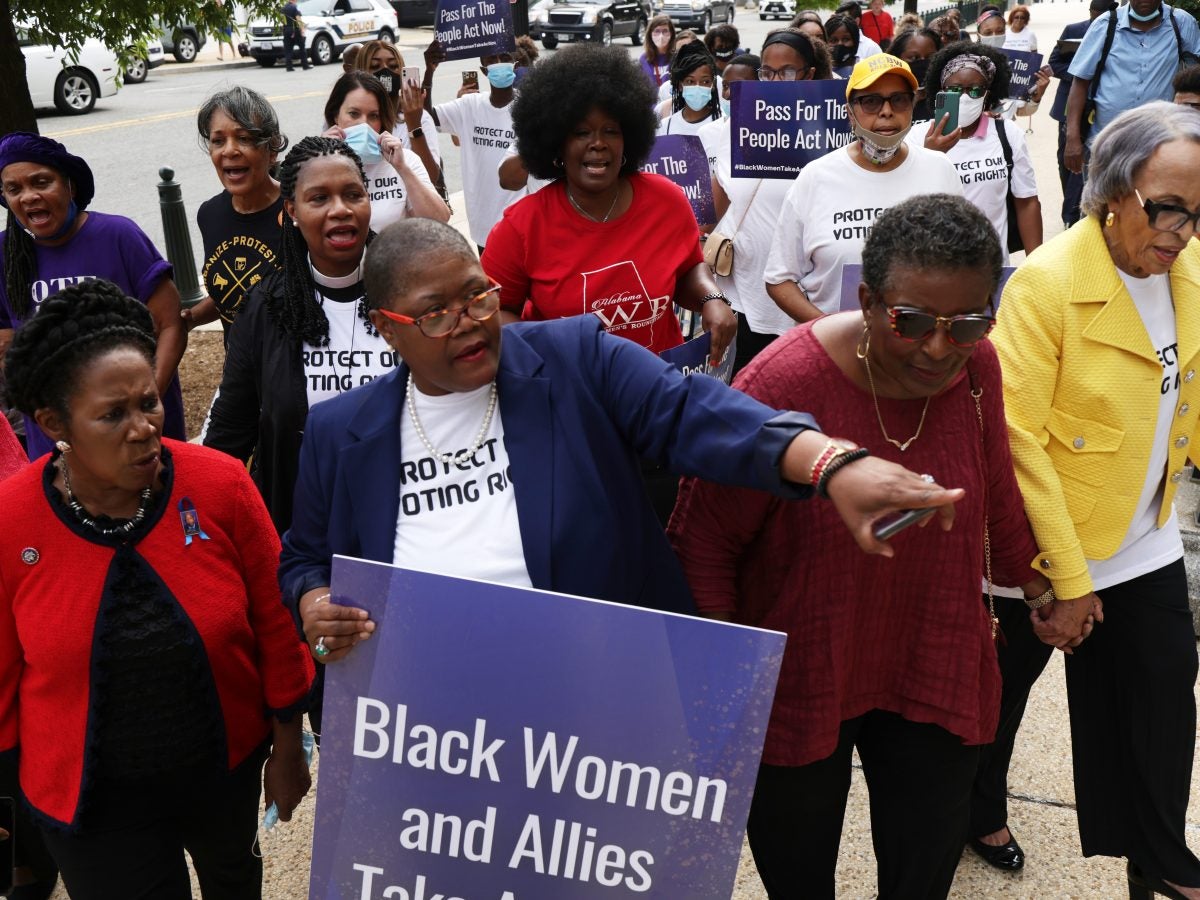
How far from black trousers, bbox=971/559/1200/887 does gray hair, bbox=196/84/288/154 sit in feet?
10.3

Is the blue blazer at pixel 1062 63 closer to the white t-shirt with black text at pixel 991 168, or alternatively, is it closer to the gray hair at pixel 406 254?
the white t-shirt with black text at pixel 991 168

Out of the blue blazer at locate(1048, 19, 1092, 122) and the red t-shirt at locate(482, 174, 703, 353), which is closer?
the red t-shirt at locate(482, 174, 703, 353)

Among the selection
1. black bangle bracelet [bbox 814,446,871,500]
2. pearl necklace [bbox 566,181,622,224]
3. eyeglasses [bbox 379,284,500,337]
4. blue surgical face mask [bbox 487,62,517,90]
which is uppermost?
blue surgical face mask [bbox 487,62,517,90]

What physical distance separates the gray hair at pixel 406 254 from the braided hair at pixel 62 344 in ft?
1.92

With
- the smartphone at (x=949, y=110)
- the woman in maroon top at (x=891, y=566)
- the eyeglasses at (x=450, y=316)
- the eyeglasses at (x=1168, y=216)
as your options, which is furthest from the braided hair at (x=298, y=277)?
the smartphone at (x=949, y=110)

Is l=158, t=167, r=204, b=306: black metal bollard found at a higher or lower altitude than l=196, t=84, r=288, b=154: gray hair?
lower

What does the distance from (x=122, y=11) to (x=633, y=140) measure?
148 inches

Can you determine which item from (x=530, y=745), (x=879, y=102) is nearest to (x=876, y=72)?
(x=879, y=102)

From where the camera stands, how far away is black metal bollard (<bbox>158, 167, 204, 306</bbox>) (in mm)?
8992

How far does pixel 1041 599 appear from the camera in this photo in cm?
304

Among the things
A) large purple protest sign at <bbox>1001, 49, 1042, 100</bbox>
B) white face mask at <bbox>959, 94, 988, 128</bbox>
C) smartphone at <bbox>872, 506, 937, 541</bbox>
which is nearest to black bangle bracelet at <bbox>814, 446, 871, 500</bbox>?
smartphone at <bbox>872, 506, 937, 541</bbox>

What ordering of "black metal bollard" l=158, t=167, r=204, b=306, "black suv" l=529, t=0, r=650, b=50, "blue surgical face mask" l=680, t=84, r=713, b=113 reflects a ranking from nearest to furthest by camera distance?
1. "blue surgical face mask" l=680, t=84, r=713, b=113
2. "black metal bollard" l=158, t=167, r=204, b=306
3. "black suv" l=529, t=0, r=650, b=50

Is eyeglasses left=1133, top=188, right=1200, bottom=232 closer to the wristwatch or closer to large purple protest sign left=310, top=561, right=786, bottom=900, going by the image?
the wristwatch

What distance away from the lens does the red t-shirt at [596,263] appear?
4.01 meters
